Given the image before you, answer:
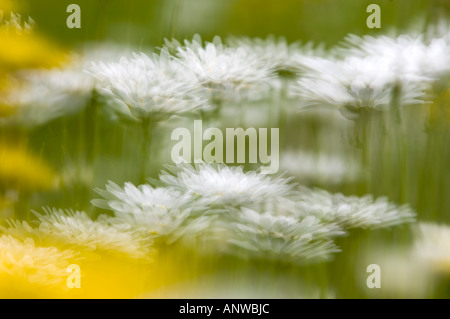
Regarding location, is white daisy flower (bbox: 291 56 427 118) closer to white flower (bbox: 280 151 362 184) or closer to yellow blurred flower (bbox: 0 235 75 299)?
white flower (bbox: 280 151 362 184)

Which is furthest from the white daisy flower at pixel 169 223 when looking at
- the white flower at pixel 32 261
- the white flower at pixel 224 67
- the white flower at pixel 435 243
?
the white flower at pixel 435 243

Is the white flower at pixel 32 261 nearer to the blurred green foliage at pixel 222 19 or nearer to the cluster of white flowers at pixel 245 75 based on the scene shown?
the cluster of white flowers at pixel 245 75

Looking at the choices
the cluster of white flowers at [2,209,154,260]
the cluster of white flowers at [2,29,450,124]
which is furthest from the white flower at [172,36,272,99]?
the cluster of white flowers at [2,209,154,260]


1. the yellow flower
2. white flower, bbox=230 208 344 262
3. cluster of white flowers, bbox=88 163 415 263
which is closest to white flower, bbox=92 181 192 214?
cluster of white flowers, bbox=88 163 415 263

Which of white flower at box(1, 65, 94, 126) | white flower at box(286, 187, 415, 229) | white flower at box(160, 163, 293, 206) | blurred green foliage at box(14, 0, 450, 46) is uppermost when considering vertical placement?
blurred green foliage at box(14, 0, 450, 46)

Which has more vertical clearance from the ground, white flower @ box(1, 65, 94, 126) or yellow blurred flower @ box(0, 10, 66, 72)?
yellow blurred flower @ box(0, 10, 66, 72)

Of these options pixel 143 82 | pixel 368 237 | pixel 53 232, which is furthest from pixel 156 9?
pixel 368 237

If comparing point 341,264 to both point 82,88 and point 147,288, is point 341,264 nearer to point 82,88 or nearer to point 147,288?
point 147,288
